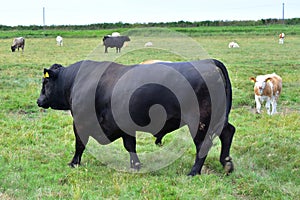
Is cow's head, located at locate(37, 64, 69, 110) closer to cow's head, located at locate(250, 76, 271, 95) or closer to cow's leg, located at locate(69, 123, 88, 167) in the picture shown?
cow's leg, located at locate(69, 123, 88, 167)

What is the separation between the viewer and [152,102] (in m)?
5.46

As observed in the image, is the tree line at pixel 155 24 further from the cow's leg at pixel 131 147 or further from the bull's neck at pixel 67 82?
the cow's leg at pixel 131 147

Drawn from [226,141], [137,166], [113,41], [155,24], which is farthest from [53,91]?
[155,24]

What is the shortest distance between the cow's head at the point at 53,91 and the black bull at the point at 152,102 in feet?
0.96

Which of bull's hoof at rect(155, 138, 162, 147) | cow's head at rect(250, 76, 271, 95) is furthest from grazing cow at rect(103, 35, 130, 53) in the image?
bull's hoof at rect(155, 138, 162, 147)

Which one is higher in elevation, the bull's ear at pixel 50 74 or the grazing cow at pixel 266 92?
the bull's ear at pixel 50 74

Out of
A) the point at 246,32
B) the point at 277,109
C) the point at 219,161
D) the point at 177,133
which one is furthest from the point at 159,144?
the point at 246,32

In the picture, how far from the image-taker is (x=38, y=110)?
31.0ft

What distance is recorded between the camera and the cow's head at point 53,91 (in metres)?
6.32

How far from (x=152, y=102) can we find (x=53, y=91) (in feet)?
5.72

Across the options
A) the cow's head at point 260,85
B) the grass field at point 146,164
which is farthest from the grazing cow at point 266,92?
the grass field at point 146,164

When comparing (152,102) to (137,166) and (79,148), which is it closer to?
(137,166)

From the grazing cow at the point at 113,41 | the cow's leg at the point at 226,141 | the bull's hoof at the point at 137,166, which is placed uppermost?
the grazing cow at the point at 113,41

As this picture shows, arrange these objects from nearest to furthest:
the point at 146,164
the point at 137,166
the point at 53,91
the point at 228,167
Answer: the point at 228,167, the point at 137,166, the point at 146,164, the point at 53,91
